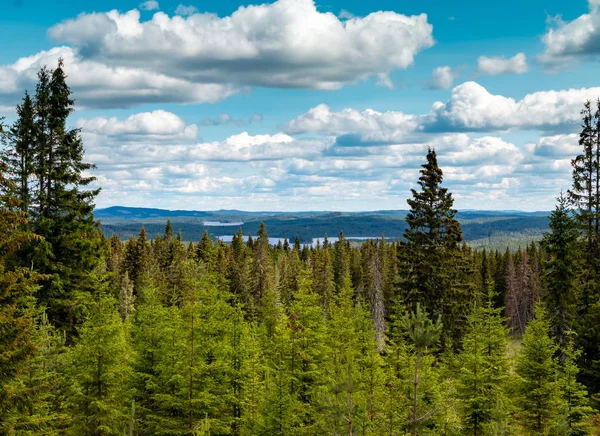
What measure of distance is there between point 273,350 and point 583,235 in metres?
20.8

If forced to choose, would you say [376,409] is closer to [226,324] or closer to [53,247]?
[226,324]

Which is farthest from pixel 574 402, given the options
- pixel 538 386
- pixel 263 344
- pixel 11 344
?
pixel 11 344

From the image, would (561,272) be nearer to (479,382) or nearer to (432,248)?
(432,248)

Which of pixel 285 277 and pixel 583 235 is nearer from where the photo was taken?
pixel 583 235

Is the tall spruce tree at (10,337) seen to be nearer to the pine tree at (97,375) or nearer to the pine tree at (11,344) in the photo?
the pine tree at (11,344)

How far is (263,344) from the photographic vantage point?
28281mm

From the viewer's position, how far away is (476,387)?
68.1 feet

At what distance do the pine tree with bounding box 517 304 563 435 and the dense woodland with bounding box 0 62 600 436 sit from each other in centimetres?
9

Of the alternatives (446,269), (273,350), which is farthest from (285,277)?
(273,350)

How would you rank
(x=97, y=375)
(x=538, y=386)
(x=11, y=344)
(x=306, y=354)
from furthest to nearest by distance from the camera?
(x=538, y=386), (x=306, y=354), (x=97, y=375), (x=11, y=344)

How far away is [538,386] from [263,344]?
525 inches

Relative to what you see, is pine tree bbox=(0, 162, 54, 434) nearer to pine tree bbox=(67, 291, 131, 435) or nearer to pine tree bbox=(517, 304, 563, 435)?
pine tree bbox=(67, 291, 131, 435)

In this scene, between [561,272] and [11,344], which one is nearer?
[11,344]

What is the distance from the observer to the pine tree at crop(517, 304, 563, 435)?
23.3 m
